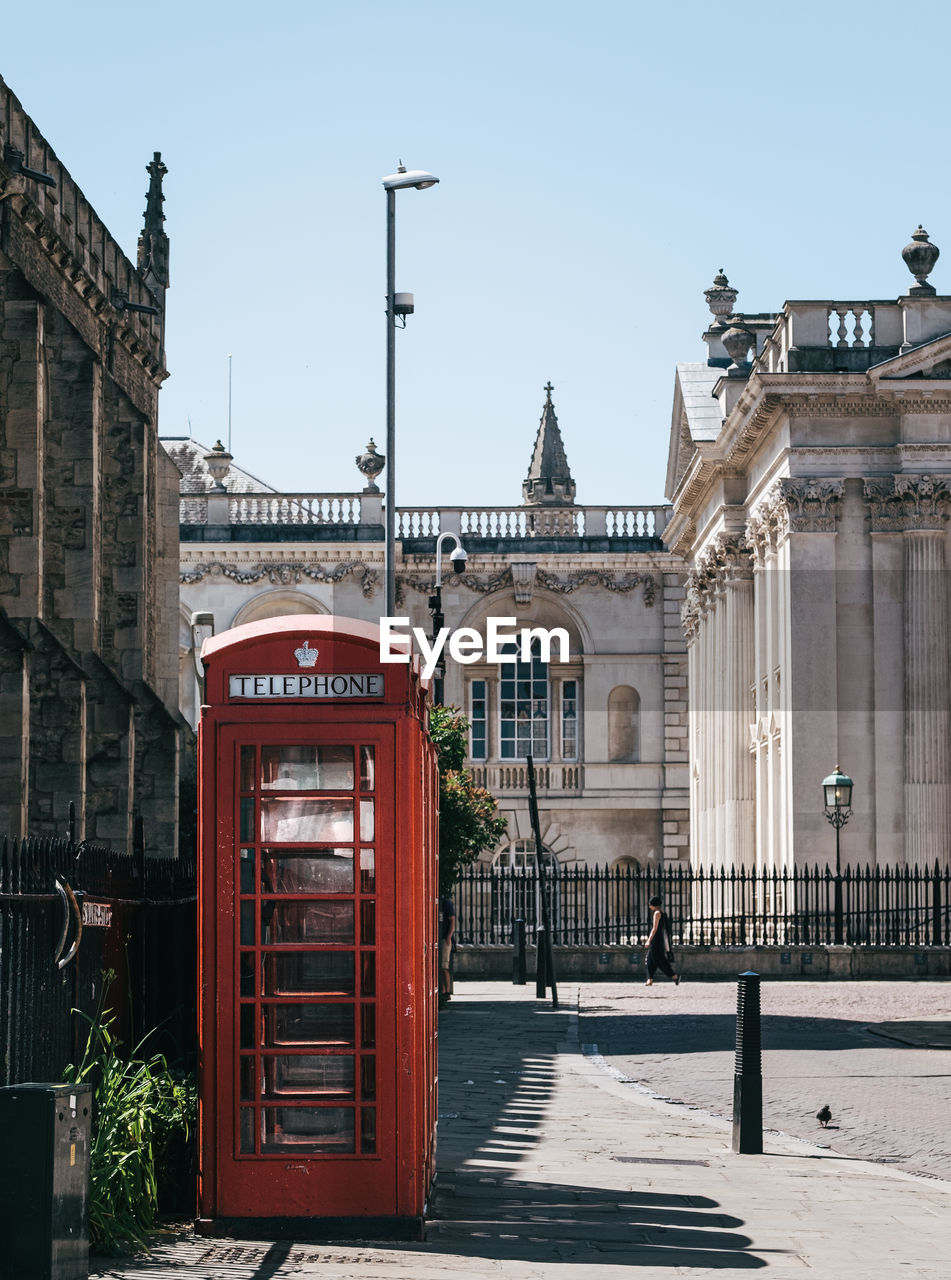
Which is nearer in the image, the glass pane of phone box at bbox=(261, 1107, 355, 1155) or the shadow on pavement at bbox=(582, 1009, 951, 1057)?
the glass pane of phone box at bbox=(261, 1107, 355, 1155)

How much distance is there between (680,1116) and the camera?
14914 mm

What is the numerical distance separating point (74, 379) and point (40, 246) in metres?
2.66

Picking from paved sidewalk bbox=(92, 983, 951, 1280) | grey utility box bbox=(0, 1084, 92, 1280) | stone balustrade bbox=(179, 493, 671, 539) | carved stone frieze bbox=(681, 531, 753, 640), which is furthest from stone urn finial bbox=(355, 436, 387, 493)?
grey utility box bbox=(0, 1084, 92, 1280)

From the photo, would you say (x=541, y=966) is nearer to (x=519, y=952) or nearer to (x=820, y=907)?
(x=519, y=952)

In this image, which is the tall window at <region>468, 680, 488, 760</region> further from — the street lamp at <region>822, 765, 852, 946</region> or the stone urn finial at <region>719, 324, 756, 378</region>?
the street lamp at <region>822, 765, 852, 946</region>

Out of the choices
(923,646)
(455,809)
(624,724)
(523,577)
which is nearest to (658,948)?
(455,809)

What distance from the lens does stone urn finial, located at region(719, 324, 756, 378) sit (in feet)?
152

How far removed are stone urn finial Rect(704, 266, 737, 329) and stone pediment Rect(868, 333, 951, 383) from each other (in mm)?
18885

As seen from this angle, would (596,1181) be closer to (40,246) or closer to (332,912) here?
(332,912)

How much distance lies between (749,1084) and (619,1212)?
2651 mm

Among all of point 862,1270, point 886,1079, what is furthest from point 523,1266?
point 886,1079

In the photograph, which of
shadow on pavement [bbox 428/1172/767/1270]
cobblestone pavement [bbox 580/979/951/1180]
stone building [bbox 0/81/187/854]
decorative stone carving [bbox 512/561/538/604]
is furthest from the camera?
decorative stone carving [bbox 512/561/538/604]

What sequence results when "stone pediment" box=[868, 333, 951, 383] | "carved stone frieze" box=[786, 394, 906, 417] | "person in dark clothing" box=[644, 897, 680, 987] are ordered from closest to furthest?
1. "person in dark clothing" box=[644, 897, 680, 987]
2. "stone pediment" box=[868, 333, 951, 383]
3. "carved stone frieze" box=[786, 394, 906, 417]

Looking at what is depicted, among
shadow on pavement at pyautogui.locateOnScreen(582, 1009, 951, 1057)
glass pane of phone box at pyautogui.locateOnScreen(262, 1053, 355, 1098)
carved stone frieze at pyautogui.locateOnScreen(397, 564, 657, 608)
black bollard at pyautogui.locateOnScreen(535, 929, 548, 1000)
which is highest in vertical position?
carved stone frieze at pyautogui.locateOnScreen(397, 564, 657, 608)
